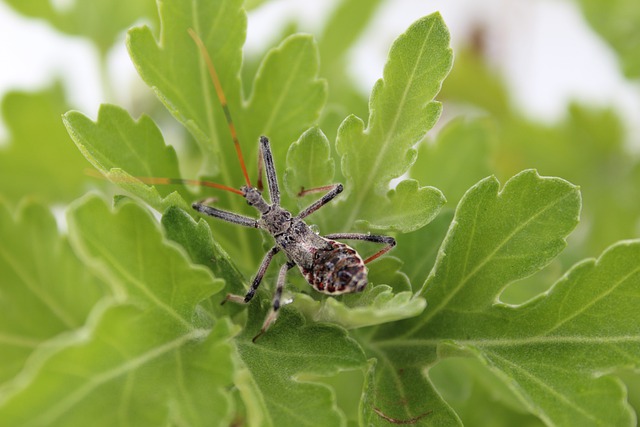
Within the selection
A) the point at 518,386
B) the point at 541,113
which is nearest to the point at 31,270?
the point at 518,386

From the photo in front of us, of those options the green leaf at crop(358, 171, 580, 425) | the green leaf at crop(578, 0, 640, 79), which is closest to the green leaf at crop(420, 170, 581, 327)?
the green leaf at crop(358, 171, 580, 425)

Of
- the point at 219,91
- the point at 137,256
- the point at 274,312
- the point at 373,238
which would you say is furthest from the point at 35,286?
the point at 373,238

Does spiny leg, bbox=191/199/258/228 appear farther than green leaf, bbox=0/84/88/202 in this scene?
No

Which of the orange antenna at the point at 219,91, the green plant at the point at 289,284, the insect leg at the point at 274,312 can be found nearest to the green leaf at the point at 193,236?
the green plant at the point at 289,284

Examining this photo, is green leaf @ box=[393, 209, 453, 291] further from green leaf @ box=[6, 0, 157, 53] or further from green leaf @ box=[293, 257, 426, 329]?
green leaf @ box=[6, 0, 157, 53]

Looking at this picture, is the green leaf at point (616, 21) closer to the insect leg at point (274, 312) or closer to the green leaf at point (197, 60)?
the green leaf at point (197, 60)

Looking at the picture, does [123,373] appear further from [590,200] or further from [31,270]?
[590,200]

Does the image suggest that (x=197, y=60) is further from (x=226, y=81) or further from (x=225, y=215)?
(x=225, y=215)
